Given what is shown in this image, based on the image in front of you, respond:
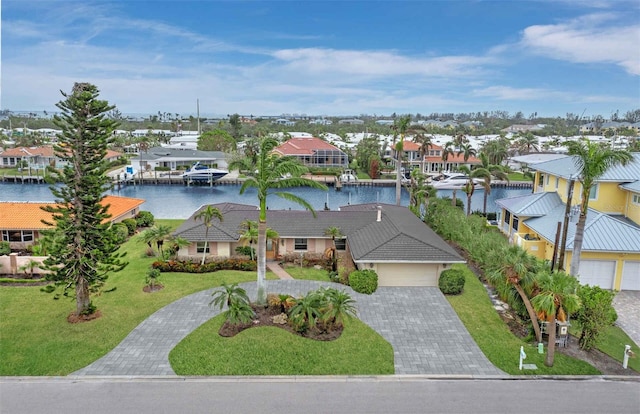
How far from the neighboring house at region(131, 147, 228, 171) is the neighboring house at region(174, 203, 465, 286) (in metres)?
52.3

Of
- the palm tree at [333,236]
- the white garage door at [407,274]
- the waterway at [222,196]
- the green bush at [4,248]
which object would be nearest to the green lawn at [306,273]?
the palm tree at [333,236]

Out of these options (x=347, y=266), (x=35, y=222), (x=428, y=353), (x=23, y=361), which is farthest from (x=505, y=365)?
(x=35, y=222)

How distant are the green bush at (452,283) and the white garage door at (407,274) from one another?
2.86 ft

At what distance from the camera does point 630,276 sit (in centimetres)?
2400

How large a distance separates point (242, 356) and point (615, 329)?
16.0 meters

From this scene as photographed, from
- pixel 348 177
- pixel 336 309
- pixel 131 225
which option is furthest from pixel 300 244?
pixel 348 177

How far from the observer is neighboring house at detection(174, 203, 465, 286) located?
24141 mm

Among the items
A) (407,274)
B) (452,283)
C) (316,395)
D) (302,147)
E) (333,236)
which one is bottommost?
(316,395)

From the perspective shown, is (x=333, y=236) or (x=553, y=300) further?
(x=333, y=236)

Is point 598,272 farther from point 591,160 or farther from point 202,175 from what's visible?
point 202,175

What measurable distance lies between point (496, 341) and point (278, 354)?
8.97 m

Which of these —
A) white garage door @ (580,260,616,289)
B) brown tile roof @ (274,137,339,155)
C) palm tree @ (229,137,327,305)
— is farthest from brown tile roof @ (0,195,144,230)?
brown tile roof @ (274,137,339,155)

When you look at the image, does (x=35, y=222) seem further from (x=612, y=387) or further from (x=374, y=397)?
(x=612, y=387)

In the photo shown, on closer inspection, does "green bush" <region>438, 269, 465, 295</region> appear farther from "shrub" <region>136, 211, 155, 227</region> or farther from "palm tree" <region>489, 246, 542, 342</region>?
"shrub" <region>136, 211, 155, 227</region>
